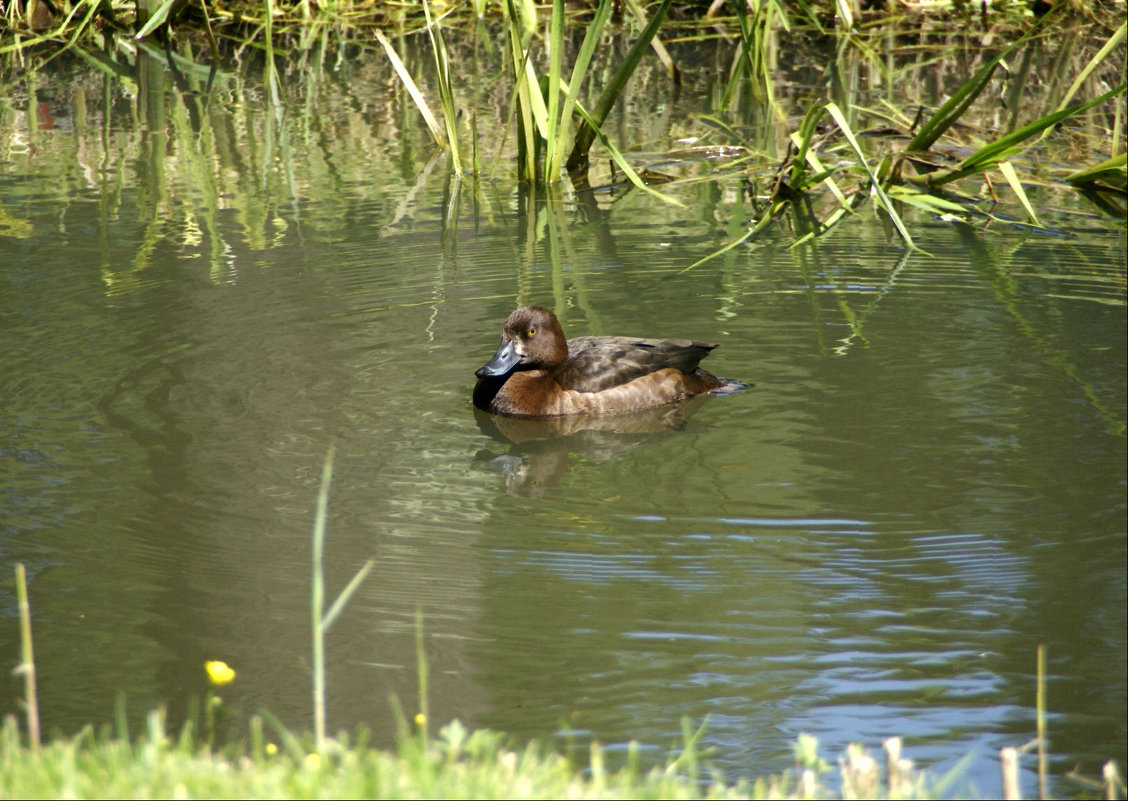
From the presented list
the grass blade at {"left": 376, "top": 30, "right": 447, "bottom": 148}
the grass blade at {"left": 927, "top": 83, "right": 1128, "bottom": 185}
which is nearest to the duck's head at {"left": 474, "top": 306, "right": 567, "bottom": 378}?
the grass blade at {"left": 376, "top": 30, "right": 447, "bottom": 148}

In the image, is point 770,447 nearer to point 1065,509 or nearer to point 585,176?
point 1065,509

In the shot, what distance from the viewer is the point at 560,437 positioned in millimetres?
7004

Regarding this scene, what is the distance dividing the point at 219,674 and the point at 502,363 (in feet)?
10.1

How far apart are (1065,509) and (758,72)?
8.20 metres

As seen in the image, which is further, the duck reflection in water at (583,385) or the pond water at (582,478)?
the duck reflection in water at (583,385)

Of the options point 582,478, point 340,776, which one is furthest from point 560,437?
point 340,776

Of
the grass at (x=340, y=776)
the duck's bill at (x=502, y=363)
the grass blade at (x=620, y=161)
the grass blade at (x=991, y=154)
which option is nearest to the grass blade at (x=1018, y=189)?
the grass blade at (x=991, y=154)

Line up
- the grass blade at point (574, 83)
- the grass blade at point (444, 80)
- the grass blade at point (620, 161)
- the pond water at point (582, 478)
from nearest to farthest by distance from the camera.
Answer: the pond water at point (582, 478)
the grass blade at point (620, 161)
the grass blade at point (574, 83)
the grass blade at point (444, 80)

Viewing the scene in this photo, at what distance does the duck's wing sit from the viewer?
717 cm

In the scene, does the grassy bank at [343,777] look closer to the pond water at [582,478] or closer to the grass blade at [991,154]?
the pond water at [582,478]

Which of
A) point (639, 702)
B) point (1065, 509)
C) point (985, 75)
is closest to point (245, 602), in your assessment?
point (639, 702)

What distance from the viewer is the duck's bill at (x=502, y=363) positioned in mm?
7078

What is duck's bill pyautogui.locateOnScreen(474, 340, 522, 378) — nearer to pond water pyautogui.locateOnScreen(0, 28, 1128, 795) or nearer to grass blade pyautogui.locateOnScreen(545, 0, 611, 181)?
pond water pyautogui.locateOnScreen(0, 28, 1128, 795)

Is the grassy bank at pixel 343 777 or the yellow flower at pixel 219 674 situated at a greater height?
the grassy bank at pixel 343 777
